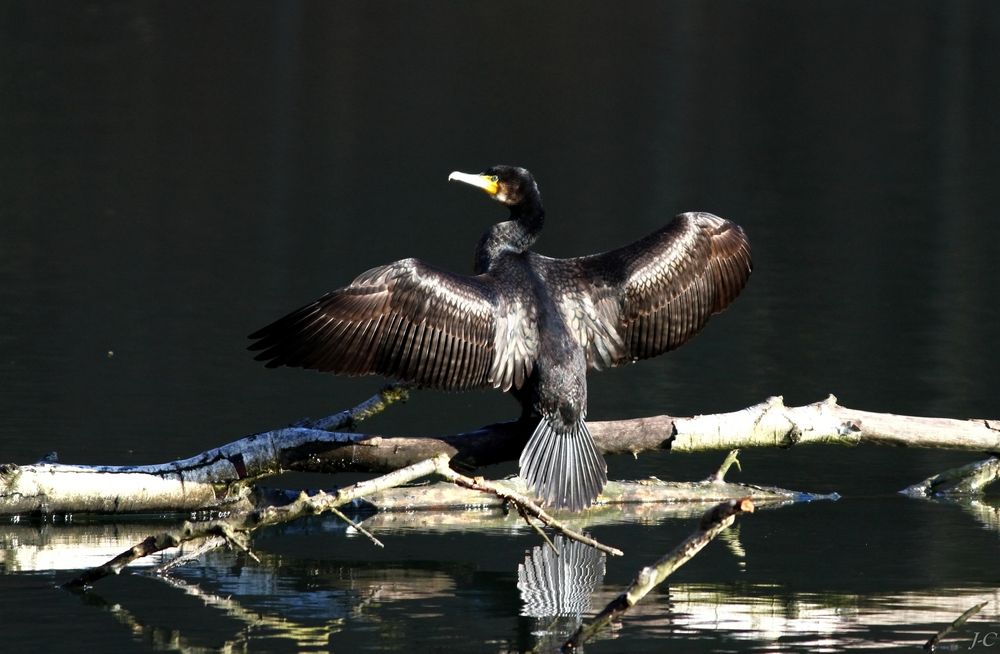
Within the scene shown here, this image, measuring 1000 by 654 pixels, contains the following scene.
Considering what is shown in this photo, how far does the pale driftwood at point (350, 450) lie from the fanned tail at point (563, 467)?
0.20 metres

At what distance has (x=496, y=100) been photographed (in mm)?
24078

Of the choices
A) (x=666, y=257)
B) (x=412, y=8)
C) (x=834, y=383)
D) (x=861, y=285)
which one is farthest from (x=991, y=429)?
(x=412, y=8)

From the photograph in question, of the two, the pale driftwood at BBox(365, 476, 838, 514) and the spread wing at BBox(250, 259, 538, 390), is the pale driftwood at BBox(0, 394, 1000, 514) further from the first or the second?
the pale driftwood at BBox(365, 476, 838, 514)

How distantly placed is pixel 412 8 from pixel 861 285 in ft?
59.2

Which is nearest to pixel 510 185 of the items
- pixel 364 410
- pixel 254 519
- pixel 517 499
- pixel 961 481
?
pixel 364 410

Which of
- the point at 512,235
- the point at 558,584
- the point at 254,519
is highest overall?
the point at 512,235

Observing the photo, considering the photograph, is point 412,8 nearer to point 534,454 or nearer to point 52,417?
point 52,417

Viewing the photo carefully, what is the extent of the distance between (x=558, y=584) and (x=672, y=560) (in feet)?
4.51

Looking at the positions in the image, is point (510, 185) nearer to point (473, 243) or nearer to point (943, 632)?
point (943, 632)

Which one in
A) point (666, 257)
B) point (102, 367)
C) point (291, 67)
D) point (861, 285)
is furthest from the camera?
point (291, 67)

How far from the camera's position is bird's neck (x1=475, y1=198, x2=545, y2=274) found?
788 centimetres

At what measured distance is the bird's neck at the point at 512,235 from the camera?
7875 millimetres

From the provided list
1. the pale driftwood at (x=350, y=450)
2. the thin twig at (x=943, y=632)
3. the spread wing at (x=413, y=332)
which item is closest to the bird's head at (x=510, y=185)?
the spread wing at (x=413, y=332)

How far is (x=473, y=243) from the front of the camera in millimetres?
15336
